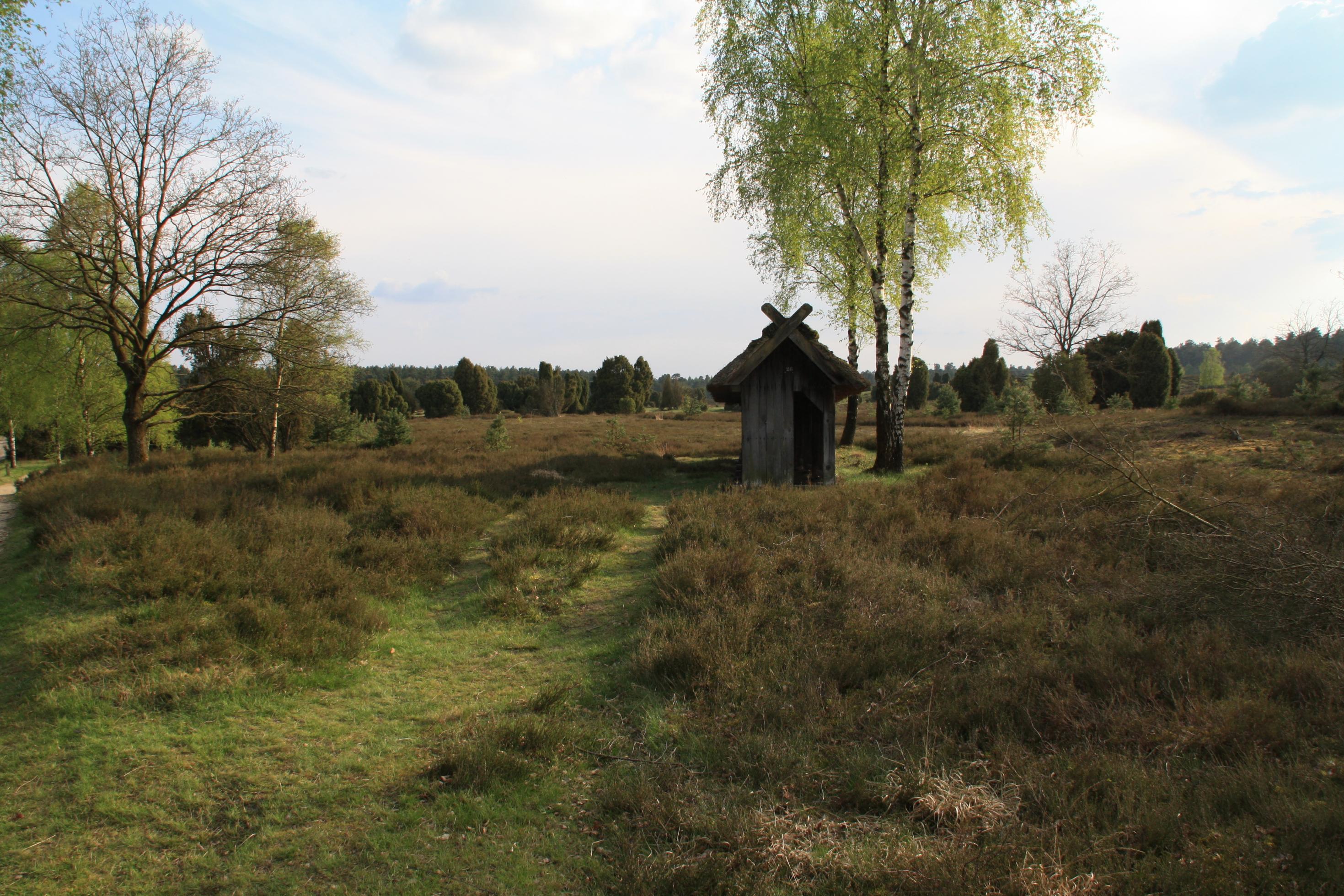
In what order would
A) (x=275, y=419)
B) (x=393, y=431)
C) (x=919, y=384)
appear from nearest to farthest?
(x=275, y=419), (x=393, y=431), (x=919, y=384)

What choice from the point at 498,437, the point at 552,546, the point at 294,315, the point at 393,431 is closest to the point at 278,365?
the point at 294,315

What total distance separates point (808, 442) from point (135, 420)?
17192 mm

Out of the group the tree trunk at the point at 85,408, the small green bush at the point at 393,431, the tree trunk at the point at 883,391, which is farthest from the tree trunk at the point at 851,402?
the tree trunk at the point at 85,408

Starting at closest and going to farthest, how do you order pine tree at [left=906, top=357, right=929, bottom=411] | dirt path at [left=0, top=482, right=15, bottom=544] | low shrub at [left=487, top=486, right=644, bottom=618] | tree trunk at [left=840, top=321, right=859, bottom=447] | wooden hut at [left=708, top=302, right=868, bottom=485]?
low shrub at [left=487, top=486, right=644, bottom=618], dirt path at [left=0, top=482, right=15, bottom=544], wooden hut at [left=708, top=302, right=868, bottom=485], tree trunk at [left=840, top=321, right=859, bottom=447], pine tree at [left=906, top=357, right=929, bottom=411]

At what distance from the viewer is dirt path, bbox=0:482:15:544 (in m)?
11.3

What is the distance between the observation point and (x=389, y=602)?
7168 mm

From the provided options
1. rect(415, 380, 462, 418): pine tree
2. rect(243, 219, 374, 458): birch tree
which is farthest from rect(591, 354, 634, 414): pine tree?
rect(243, 219, 374, 458): birch tree

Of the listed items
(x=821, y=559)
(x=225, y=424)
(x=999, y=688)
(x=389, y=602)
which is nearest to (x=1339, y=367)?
(x=821, y=559)

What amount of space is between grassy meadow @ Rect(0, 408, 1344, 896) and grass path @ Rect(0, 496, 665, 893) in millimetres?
24

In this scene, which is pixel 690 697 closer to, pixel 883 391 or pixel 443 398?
pixel 883 391

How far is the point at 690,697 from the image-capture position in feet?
16.0

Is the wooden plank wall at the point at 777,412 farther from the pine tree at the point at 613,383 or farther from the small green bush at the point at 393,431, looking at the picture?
the pine tree at the point at 613,383

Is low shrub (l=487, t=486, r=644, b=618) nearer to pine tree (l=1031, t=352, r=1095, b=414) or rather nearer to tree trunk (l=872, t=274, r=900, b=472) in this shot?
tree trunk (l=872, t=274, r=900, b=472)

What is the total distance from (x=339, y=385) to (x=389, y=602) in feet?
60.0
